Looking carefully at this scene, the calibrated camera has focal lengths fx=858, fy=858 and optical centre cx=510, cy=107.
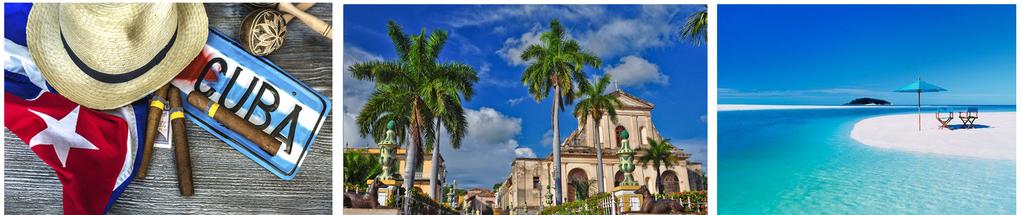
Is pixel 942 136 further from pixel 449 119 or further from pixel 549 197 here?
pixel 449 119

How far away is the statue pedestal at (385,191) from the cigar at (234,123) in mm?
1080

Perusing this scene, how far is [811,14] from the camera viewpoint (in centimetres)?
754

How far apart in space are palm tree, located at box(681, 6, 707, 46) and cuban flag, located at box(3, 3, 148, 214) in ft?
15.7

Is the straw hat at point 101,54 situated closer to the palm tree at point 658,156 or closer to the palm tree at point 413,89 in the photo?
the palm tree at point 413,89

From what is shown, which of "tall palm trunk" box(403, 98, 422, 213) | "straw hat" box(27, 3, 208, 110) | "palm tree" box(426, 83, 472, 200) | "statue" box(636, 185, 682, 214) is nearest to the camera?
"straw hat" box(27, 3, 208, 110)

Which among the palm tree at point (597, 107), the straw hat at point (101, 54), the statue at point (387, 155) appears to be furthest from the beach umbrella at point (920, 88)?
the straw hat at point (101, 54)

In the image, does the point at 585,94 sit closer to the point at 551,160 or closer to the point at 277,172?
the point at 551,160

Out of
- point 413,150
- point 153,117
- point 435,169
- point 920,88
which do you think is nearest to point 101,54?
point 153,117

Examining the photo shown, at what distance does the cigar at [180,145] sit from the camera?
7.35m

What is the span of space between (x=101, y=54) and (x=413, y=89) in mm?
3361

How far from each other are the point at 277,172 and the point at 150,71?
1.36 meters

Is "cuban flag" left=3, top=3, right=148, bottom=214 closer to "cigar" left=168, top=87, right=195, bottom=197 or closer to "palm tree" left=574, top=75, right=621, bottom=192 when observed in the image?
"cigar" left=168, top=87, right=195, bottom=197

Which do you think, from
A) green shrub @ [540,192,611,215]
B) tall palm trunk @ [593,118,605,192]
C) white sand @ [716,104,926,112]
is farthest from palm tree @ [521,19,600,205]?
white sand @ [716,104,926,112]

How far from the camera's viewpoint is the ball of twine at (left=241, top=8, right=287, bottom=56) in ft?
23.9
